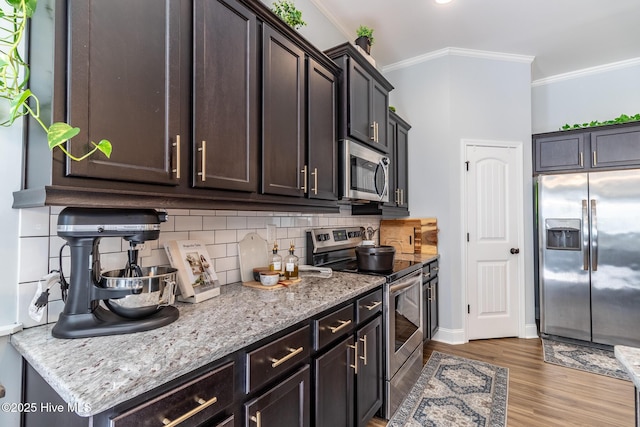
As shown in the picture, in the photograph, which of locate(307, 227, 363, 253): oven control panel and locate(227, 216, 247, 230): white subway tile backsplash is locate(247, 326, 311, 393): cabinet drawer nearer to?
locate(227, 216, 247, 230): white subway tile backsplash

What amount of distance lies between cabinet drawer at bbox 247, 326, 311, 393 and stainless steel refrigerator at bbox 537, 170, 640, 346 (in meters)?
3.17

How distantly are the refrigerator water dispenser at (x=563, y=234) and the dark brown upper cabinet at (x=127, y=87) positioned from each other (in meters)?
3.67

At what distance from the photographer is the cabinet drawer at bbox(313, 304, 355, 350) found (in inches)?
Answer: 53.8

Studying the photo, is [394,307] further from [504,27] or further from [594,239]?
[504,27]

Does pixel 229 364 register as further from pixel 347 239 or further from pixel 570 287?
pixel 570 287

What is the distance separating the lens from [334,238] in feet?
8.52

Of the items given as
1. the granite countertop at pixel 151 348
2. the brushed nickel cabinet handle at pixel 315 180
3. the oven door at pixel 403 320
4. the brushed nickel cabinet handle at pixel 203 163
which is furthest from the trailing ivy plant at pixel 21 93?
the oven door at pixel 403 320

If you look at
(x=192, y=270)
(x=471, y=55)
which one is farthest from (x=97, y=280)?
(x=471, y=55)

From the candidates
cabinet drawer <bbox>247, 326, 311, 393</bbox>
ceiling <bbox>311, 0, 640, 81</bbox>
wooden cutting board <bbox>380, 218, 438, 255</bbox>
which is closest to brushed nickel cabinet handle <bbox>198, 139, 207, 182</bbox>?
cabinet drawer <bbox>247, 326, 311, 393</bbox>

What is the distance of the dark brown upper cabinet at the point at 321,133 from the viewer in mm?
1838

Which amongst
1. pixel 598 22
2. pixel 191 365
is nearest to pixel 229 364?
pixel 191 365

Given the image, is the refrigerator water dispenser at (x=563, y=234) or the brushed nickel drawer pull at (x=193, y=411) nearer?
the brushed nickel drawer pull at (x=193, y=411)

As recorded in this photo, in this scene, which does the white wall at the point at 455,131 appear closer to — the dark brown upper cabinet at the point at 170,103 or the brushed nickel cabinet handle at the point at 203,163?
the dark brown upper cabinet at the point at 170,103

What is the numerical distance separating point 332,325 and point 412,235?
7.23 ft
